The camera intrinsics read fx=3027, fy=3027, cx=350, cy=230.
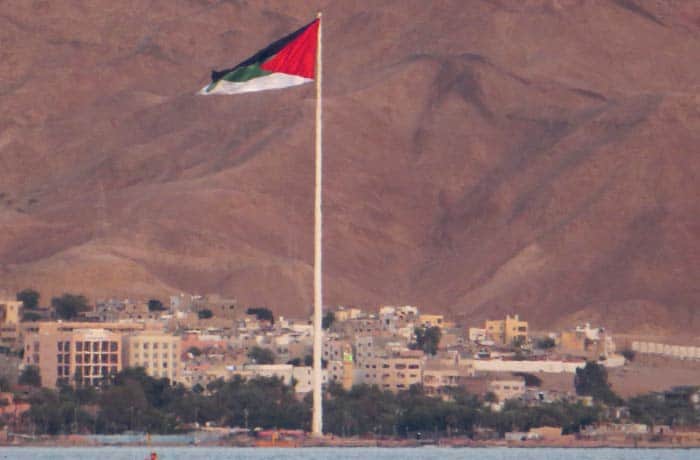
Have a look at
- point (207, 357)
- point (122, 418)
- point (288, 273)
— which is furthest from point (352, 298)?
point (122, 418)

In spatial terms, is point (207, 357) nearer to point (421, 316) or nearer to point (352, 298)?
point (421, 316)

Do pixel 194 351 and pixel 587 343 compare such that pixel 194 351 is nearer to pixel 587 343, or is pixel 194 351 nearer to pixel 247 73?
pixel 587 343

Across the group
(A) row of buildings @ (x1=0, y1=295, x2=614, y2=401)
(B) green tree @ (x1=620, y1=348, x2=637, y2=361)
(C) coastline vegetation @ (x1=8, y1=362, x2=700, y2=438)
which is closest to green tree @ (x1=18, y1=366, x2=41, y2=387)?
(A) row of buildings @ (x1=0, y1=295, x2=614, y2=401)

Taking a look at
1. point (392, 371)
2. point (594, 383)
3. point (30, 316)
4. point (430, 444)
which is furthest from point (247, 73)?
point (30, 316)

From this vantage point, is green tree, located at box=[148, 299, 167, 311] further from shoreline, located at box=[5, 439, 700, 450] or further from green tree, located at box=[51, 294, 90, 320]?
shoreline, located at box=[5, 439, 700, 450]

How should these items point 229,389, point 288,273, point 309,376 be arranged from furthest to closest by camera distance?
1. point 288,273
2. point 309,376
3. point 229,389

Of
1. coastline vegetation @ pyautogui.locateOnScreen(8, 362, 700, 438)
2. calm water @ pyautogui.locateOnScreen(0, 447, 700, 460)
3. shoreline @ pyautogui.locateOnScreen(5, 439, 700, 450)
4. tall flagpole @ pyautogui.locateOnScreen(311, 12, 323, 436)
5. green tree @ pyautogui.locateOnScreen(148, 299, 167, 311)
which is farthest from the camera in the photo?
green tree @ pyautogui.locateOnScreen(148, 299, 167, 311)
